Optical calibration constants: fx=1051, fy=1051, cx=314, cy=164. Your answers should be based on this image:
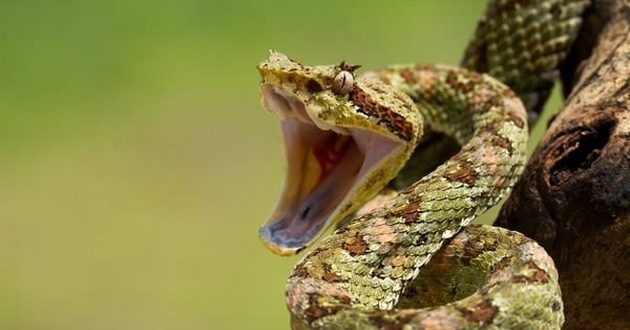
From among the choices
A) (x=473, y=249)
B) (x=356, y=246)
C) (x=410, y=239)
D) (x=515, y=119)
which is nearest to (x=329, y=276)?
(x=356, y=246)

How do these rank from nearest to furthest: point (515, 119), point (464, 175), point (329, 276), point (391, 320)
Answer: point (391, 320) → point (329, 276) → point (464, 175) → point (515, 119)

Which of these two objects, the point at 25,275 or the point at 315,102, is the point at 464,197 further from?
the point at 25,275

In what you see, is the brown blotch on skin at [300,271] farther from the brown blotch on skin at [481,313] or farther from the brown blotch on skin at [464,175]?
the brown blotch on skin at [464,175]

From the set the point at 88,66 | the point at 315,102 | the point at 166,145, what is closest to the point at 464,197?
the point at 315,102

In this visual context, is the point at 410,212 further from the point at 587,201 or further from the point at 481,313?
the point at 481,313

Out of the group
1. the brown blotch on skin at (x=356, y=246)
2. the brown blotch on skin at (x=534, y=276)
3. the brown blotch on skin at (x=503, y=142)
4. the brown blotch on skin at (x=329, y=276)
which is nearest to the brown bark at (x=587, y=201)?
the brown blotch on skin at (x=503, y=142)
